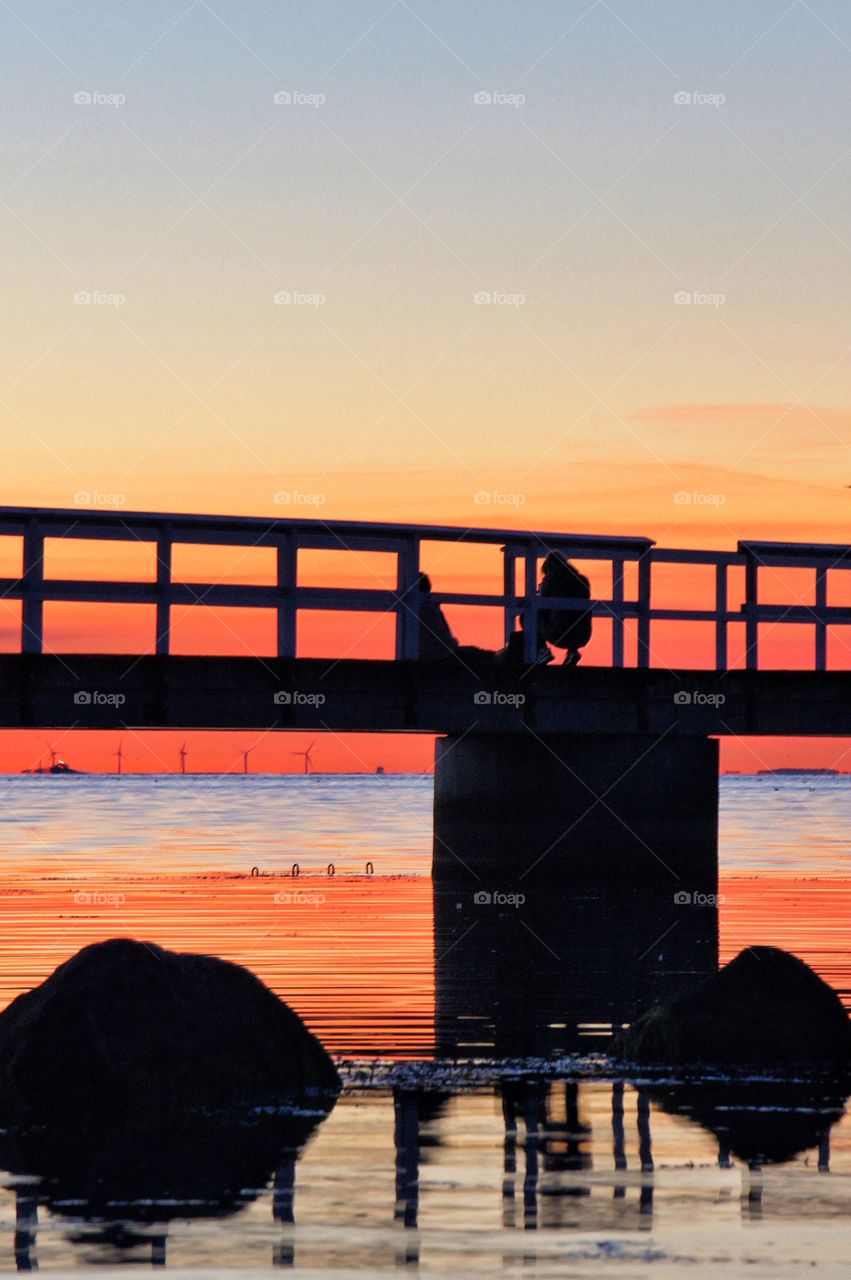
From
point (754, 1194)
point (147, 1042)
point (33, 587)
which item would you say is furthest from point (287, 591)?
point (754, 1194)

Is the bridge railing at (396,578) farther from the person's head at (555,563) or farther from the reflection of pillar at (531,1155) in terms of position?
the reflection of pillar at (531,1155)

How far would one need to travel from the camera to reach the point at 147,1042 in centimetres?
903

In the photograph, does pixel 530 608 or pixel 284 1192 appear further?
pixel 530 608

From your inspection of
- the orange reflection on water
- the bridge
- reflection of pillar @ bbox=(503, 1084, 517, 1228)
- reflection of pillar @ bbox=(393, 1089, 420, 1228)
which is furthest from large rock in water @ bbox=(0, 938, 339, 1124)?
the bridge

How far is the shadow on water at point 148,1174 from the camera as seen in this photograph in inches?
260

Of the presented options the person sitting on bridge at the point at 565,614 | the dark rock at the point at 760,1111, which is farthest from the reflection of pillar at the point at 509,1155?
the person sitting on bridge at the point at 565,614

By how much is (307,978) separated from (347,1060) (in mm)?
3771

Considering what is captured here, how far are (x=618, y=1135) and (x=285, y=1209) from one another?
179 cm

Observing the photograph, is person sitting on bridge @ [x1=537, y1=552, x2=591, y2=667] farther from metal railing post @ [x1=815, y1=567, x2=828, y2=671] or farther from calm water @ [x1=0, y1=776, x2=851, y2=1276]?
calm water @ [x1=0, y1=776, x2=851, y2=1276]

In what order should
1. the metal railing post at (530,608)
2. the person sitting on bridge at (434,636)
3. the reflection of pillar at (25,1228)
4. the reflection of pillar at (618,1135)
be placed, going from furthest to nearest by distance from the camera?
the person sitting on bridge at (434,636) → the metal railing post at (530,608) → the reflection of pillar at (618,1135) → the reflection of pillar at (25,1228)

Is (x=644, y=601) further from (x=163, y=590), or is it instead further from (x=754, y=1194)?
(x=754, y=1194)

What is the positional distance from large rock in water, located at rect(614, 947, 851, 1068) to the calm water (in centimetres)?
39

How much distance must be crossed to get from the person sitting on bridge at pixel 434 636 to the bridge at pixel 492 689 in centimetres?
23

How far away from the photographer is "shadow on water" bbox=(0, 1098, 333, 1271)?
6.60m
